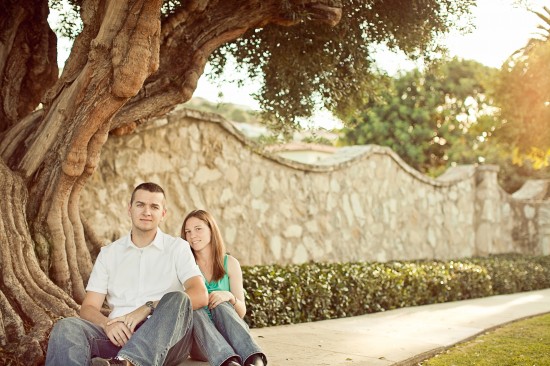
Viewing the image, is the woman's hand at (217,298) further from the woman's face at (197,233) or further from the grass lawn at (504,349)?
the grass lawn at (504,349)

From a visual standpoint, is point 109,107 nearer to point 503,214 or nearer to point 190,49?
point 190,49

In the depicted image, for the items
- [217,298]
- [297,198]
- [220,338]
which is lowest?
[220,338]

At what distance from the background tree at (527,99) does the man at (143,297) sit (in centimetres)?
1134

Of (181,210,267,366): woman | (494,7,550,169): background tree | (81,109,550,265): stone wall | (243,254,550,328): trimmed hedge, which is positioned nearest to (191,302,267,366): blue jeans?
(181,210,267,366): woman

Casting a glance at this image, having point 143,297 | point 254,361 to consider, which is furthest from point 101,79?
point 254,361

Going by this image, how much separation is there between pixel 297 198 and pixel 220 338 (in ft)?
20.8

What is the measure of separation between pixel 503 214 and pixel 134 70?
13275mm

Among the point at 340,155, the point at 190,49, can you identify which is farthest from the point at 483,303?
the point at 190,49

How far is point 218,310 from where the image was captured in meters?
4.62

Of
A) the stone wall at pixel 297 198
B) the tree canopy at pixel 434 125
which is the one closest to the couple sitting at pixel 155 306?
the stone wall at pixel 297 198

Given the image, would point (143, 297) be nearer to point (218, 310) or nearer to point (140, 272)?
point (140, 272)

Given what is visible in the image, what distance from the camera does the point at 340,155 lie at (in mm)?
12398

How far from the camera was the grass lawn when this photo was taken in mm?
5801

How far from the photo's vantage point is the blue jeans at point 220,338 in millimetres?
4293
